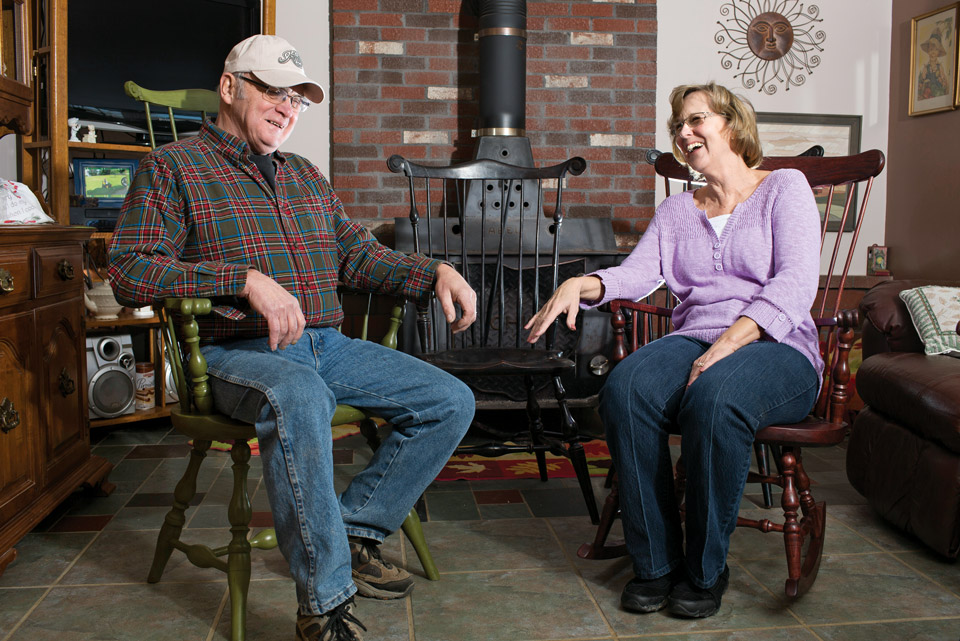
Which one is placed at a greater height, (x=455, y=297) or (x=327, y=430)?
(x=455, y=297)

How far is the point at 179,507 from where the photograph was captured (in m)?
1.91

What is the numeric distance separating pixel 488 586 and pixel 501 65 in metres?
2.41

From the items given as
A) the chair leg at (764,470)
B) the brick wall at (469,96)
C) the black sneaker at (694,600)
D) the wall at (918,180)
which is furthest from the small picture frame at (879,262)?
the black sneaker at (694,600)

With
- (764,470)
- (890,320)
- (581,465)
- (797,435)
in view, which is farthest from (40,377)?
(890,320)

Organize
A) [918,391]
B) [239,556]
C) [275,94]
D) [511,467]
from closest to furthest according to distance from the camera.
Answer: [239,556]
[275,94]
[918,391]
[511,467]

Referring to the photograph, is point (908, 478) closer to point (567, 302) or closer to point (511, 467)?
point (567, 302)

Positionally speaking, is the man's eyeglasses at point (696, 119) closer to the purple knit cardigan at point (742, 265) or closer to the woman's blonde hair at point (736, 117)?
the woman's blonde hair at point (736, 117)

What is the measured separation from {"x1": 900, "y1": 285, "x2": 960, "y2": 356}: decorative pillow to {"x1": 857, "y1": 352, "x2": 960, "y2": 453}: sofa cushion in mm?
56

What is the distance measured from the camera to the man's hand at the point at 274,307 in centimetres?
161

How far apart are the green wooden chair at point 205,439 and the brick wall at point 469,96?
2073 millimetres

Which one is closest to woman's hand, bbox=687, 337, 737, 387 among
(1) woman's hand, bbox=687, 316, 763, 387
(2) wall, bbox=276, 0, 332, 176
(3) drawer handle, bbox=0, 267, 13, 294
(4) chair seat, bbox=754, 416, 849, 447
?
(1) woman's hand, bbox=687, 316, 763, 387

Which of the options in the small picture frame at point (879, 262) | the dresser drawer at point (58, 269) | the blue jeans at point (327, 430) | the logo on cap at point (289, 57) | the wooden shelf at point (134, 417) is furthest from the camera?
the small picture frame at point (879, 262)

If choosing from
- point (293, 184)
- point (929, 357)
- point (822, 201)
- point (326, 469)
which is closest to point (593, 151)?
point (822, 201)

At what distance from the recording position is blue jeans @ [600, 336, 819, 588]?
1.72 metres
